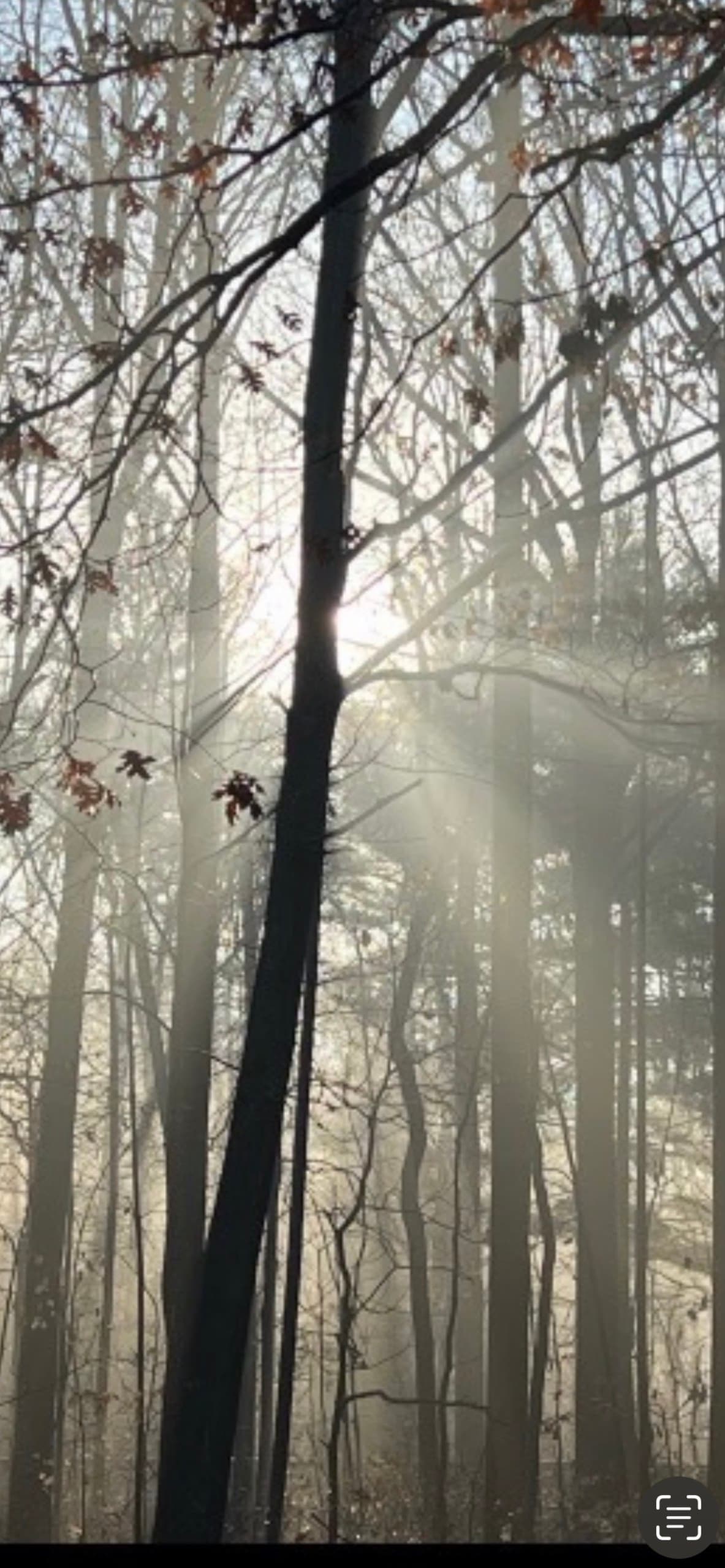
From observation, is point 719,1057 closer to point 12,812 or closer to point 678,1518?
point 678,1518

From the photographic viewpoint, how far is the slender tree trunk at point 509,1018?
13680mm

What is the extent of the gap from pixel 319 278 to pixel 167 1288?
687cm

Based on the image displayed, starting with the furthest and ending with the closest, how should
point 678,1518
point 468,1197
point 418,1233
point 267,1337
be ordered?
point 468,1197 < point 418,1233 < point 267,1337 < point 678,1518

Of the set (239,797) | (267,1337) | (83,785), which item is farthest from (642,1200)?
(239,797)

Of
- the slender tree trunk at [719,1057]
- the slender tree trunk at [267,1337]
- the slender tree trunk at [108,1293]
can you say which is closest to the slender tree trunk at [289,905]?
the slender tree trunk at [719,1057]

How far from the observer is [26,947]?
114 feet

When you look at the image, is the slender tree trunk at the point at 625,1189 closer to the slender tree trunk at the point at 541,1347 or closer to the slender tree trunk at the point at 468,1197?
the slender tree trunk at the point at 468,1197

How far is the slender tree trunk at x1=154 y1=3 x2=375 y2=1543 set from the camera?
728 centimetres

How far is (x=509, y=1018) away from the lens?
1489cm

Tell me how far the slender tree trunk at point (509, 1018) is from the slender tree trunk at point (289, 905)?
458cm

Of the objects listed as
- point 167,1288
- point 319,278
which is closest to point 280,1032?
point 319,278

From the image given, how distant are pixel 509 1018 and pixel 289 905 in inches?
295

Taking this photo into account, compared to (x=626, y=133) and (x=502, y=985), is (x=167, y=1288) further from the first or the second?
(x=626, y=133)

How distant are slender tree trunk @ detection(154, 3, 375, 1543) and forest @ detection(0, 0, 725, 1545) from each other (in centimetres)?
2
